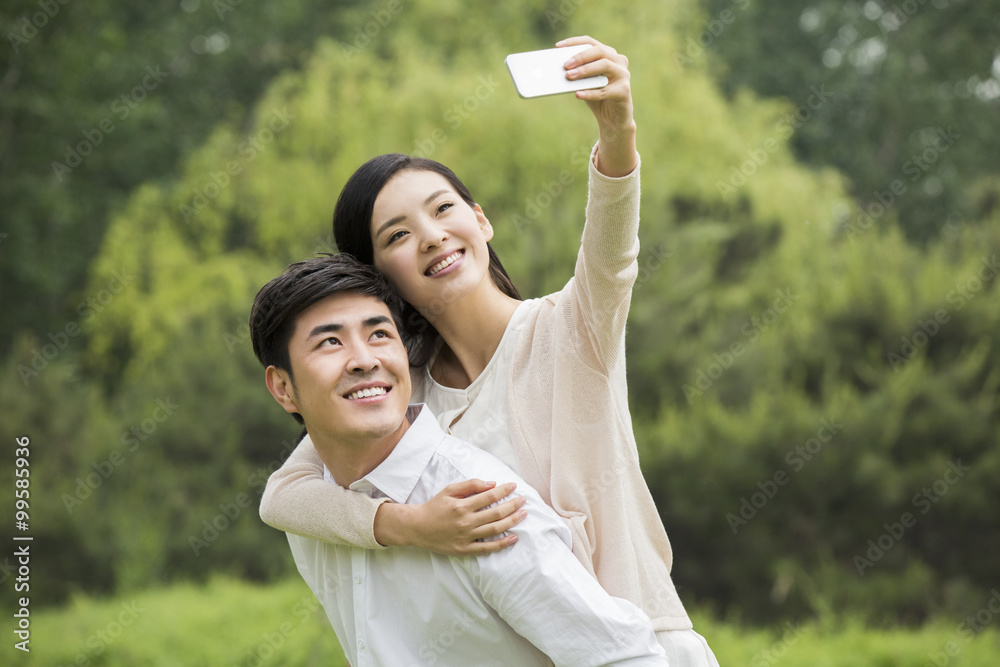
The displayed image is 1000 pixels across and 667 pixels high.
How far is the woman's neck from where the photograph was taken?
230 centimetres

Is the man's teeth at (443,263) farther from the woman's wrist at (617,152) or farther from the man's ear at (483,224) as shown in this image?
the woman's wrist at (617,152)

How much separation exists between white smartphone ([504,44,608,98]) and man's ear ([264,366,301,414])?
32.1 inches

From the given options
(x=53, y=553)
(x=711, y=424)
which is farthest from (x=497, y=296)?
(x=53, y=553)

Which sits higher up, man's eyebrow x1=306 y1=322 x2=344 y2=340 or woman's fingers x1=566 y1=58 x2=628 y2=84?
woman's fingers x1=566 y1=58 x2=628 y2=84

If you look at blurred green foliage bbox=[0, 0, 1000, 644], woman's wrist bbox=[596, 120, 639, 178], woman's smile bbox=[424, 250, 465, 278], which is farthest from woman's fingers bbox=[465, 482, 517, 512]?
blurred green foliage bbox=[0, 0, 1000, 644]

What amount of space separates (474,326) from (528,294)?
7.51 metres

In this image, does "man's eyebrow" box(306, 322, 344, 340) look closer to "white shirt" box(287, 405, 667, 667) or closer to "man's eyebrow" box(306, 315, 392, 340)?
"man's eyebrow" box(306, 315, 392, 340)

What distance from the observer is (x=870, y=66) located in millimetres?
21453

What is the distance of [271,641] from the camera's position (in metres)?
5.92

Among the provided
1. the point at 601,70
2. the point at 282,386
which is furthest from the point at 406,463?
the point at 601,70

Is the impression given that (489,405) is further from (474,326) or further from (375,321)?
(375,321)

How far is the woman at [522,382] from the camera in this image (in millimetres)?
1938

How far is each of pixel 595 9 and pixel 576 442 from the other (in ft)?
46.7

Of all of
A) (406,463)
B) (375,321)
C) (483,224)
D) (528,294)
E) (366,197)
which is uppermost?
(366,197)
